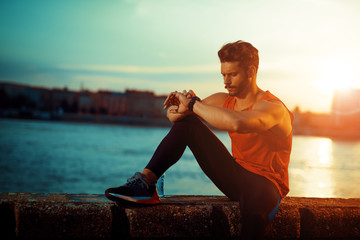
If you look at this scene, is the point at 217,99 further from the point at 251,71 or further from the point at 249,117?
the point at 249,117

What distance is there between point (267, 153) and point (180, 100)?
1.75 ft

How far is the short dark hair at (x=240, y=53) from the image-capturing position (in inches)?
80.1

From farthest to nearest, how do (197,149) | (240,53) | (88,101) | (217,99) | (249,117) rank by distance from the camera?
(88,101) → (217,99) → (197,149) → (240,53) → (249,117)

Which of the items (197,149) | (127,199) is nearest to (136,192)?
(127,199)

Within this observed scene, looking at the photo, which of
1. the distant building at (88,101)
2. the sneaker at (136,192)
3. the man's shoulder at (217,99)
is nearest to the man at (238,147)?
the sneaker at (136,192)

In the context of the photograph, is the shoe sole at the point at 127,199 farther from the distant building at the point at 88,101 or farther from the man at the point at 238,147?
the distant building at the point at 88,101

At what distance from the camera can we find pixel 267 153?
6.77ft

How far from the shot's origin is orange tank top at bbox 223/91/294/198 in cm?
205

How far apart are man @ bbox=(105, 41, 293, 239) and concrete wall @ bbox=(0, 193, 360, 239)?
0.10m

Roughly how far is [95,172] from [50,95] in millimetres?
95460

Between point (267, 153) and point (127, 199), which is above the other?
point (267, 153)

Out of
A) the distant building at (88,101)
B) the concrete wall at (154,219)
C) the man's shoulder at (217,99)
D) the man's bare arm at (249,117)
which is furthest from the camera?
the distant building at (88,101)

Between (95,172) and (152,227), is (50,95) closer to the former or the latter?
(95,172)

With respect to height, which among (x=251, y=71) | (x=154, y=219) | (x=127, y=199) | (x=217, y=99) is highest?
(x=251, y=71)
